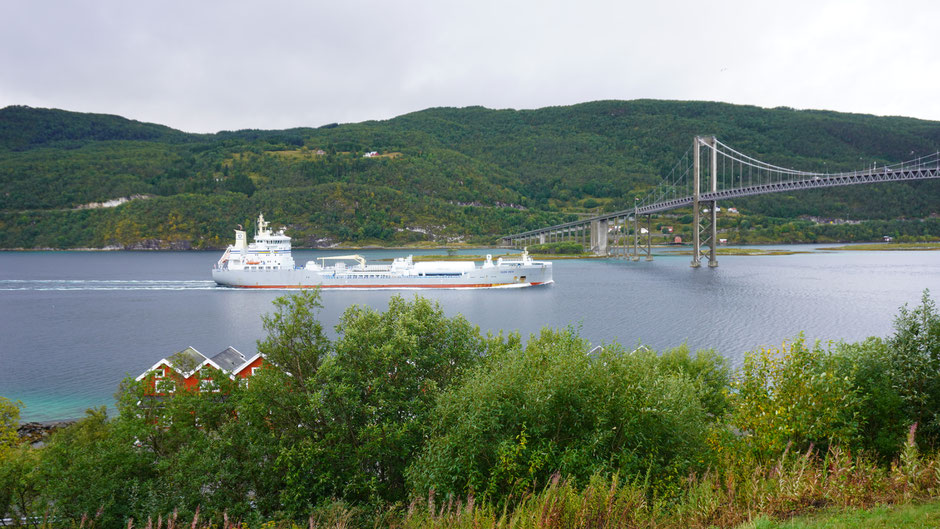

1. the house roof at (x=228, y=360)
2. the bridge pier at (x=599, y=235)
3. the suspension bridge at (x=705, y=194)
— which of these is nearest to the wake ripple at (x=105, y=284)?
the house roof at (x=228, y=360)

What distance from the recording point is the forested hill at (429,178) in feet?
349

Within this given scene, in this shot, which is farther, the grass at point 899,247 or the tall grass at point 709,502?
the grass at point 899,247

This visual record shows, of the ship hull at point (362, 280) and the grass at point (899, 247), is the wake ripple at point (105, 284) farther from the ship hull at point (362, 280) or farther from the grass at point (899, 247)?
the grass at point (899, 247)

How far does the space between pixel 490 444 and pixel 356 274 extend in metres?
44.1

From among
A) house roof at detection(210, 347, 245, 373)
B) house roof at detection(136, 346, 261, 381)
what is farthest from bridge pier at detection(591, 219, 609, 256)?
house roof at detection(136, 346, 261, 381)

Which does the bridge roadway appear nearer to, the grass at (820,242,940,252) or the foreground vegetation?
the grass at (820,242,940,252)

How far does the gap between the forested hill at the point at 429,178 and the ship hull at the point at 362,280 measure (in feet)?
170

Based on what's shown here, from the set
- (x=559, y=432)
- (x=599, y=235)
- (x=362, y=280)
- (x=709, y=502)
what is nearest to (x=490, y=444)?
(x=559, y=432)

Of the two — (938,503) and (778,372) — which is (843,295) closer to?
(778,372)

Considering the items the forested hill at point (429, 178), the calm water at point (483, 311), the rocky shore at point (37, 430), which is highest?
the forested hill at point (429, 178)

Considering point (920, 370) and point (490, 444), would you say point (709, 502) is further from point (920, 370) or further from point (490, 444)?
point (920, 370)

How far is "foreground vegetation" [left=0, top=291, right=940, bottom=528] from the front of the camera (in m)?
6.09

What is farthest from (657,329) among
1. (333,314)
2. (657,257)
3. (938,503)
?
(657,257)

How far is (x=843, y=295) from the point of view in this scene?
3975cm
